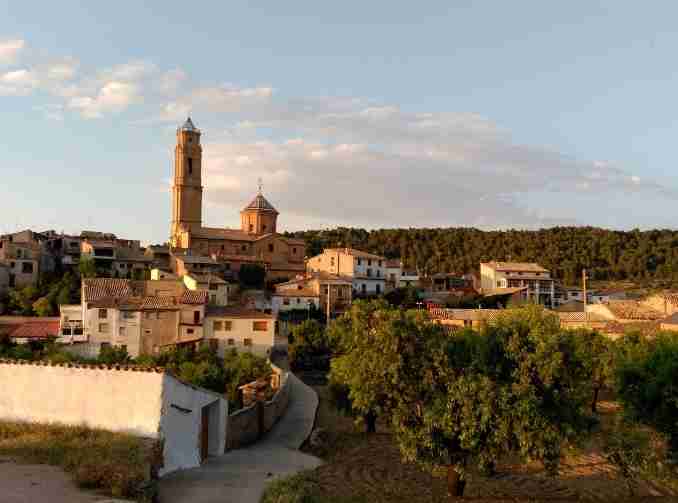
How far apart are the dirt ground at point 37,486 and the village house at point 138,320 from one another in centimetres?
2995

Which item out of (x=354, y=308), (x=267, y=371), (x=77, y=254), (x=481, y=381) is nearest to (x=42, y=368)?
(x=354, y=308)

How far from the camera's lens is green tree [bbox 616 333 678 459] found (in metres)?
19.6

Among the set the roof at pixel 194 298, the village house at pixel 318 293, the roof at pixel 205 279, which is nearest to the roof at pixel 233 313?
the roof at pixel 194 298

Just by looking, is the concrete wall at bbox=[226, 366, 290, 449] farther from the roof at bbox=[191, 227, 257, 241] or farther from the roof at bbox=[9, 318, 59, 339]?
the roof at bbox=[191, 227, 257, 241]

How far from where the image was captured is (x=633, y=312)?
53.7 m

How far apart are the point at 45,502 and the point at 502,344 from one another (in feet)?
41.7

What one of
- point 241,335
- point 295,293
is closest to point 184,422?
point 241,335

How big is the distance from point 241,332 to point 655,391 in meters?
30.3

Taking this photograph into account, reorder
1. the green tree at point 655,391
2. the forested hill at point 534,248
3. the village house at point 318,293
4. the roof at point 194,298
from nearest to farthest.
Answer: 1. the green tree at point 655,391
2. the roof at point 194,298
3. the village house at point 318,293
4. the forested hill at point 534,248

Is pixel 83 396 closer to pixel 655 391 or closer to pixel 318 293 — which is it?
pixel 655 391

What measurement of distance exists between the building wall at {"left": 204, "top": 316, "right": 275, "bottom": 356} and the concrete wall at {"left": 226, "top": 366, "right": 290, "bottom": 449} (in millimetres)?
13562

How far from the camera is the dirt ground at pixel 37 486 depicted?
1189 centimetres

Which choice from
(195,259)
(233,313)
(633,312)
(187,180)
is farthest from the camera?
(187,180)

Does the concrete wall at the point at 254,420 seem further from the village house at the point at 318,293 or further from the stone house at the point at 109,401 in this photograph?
the village house at the point at 318,293
